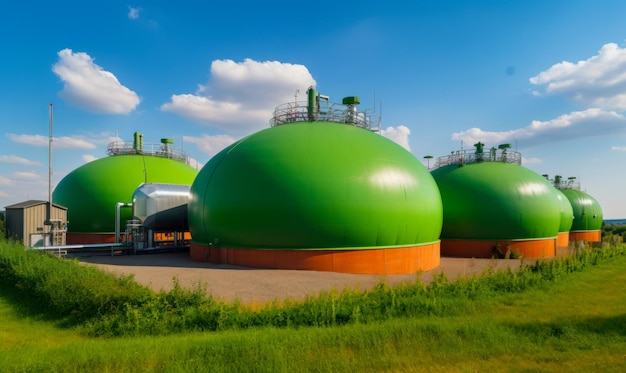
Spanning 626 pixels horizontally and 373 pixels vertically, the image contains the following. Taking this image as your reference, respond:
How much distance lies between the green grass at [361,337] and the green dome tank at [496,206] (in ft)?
61.7

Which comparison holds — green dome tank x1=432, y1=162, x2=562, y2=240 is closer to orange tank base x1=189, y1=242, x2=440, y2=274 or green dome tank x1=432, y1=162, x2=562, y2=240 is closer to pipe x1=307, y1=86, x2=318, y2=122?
orange tank base x1=189, y1=242, x2=440, y2=274

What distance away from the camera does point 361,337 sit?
996 cm

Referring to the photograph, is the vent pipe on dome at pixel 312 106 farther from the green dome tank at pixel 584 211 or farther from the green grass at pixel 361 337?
the green dome tank at pixel 584 211

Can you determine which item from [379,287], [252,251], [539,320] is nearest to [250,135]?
[252,251]

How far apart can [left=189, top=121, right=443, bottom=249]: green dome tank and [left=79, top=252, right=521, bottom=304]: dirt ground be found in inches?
72.7

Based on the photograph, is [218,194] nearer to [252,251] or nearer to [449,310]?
[252,251]

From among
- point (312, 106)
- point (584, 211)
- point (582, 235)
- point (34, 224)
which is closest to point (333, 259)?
point (312, 106)

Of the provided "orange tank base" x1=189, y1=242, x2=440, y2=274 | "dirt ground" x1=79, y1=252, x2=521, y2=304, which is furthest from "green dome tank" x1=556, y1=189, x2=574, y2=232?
"orange tank base" x1=189, y1=242, x2=440, y2=274

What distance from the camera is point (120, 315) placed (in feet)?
38.2

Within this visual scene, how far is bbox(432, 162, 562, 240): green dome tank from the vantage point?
3362cm

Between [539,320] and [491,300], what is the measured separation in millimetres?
2231

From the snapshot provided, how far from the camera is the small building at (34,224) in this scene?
26.8 metres

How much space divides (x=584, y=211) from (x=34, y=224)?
7014 cm

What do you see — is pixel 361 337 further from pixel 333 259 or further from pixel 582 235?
pixel 582 235
